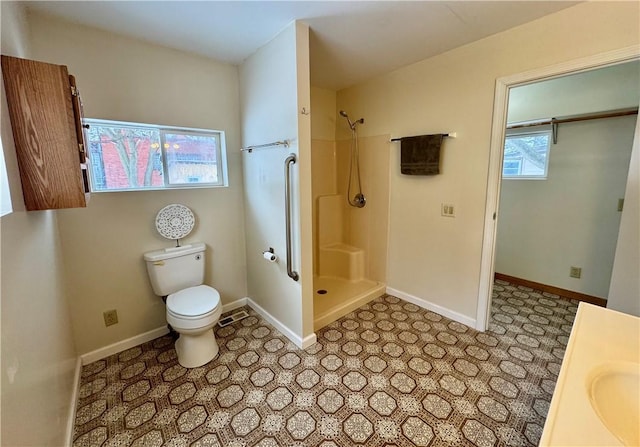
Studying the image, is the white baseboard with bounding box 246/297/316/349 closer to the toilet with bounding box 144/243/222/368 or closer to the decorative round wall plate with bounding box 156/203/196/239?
the toilet with bounding box 144/243/222/368

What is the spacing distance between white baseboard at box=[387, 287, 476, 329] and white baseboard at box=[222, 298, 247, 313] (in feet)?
5.11

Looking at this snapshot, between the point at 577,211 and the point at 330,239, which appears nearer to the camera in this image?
the point at 577,211

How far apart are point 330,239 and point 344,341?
144 centimetres

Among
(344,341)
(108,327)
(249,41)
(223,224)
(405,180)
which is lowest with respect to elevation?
(344,341)

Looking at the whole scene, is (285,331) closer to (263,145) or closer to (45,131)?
(263,145)

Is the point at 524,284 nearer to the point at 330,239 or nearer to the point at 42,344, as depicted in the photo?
the point at 330,239

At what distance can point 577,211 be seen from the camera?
270 centimetres

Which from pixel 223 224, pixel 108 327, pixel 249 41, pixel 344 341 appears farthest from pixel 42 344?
pixel 249 41

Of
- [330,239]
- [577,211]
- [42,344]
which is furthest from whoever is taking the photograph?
[330,239]

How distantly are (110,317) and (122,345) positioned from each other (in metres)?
0.25

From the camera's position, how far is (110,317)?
202 centimetres

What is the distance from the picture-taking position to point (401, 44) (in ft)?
6.84

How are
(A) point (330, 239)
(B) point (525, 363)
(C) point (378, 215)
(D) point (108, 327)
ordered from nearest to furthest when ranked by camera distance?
(B) point (525, 363) → (D) point (108, 327) → (C) point (378, 215) → (A) point (330, 239)

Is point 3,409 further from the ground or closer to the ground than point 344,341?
further from the ground
